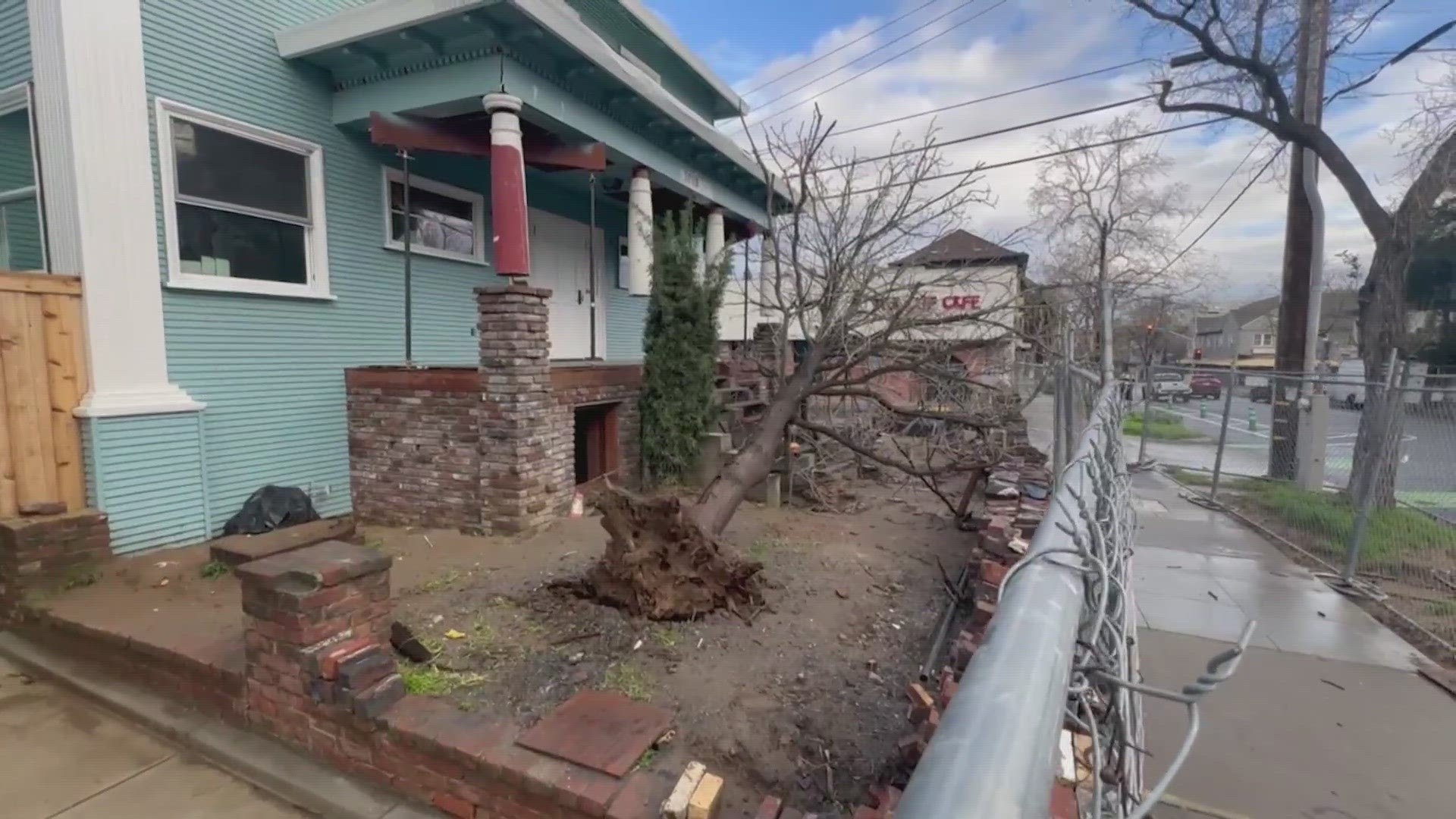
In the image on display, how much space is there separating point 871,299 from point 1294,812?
172 inches

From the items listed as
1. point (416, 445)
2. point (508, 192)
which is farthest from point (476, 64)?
point (416, 445)

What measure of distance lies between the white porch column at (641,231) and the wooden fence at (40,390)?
4766mm

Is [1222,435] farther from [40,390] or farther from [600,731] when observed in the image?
[40,390]

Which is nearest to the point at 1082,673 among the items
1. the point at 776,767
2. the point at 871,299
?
the point at 776,767

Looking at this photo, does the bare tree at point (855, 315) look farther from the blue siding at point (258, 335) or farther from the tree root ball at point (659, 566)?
the blue siding at point (258, 335)

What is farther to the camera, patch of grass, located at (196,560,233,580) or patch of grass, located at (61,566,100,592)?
patch of grass, located at (196,560,233,580)

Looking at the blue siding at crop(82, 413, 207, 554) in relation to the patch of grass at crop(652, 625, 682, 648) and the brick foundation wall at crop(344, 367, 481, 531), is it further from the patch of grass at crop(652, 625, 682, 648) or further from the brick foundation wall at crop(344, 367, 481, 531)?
the patch of grass at crop(652, 625, 682, 648)

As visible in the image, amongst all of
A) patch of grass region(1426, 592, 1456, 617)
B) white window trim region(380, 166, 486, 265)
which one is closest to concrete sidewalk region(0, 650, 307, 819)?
white window trim region(380, 166, 486, 265)

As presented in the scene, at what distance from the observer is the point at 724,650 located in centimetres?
364

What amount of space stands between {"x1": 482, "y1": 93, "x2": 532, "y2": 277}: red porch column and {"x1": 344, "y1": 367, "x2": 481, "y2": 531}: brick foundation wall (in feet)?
3.34

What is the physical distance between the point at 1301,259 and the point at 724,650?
33.2 ft

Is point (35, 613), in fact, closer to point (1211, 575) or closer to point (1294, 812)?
point (1294, 812)

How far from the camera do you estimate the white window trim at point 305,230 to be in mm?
4875

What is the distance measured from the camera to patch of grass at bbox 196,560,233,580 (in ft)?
14.4
